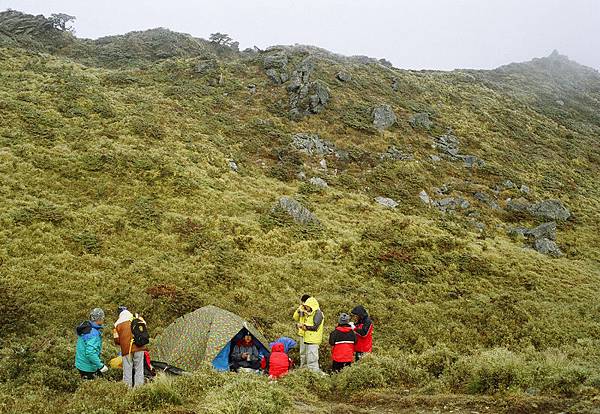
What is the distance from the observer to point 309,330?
36.5 ft

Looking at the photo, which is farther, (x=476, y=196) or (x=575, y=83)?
(x=575, y=83)

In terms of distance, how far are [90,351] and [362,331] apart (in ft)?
21.5

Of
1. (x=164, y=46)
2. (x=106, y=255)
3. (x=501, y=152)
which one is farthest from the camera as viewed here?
(x=164, y=46)

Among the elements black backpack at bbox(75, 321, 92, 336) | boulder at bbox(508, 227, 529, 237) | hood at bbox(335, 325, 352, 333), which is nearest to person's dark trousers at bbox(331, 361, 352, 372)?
hood at bbox(335, 325, 352, 333)

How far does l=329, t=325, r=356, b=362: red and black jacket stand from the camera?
35.4 feet

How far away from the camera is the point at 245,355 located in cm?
1180

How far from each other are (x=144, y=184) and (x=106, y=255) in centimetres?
643

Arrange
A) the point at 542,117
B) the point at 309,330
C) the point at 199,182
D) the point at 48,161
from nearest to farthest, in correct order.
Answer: the point at 309,330 → the point at 48,161 → the point at 199,182 → the point at 542,117

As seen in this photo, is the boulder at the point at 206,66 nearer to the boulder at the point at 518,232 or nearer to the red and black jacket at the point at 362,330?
the boulder at the point at 518,232

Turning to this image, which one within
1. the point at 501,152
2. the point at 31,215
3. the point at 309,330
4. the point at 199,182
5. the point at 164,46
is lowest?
the point at 309,330

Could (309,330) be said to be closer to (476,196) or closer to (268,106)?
(476,196)

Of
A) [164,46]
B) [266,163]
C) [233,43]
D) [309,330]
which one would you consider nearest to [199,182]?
[266,163]

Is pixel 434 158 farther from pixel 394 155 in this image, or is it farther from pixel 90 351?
pixel 90 351

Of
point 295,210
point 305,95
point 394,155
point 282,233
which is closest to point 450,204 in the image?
point 394,155
